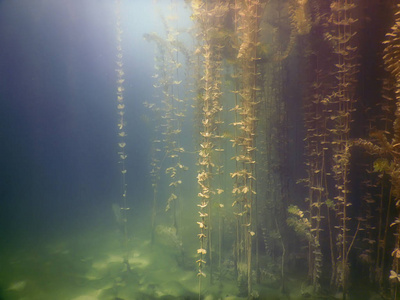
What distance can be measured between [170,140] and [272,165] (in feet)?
11.9

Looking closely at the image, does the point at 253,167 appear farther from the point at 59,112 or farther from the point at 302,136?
the point at 59,112

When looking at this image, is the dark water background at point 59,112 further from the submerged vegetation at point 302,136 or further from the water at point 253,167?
the submerged vegetation at point 302,136

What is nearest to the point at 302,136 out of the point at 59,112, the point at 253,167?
the point at 253,167

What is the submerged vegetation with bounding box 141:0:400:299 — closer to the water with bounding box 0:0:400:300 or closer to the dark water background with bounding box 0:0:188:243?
the water with bounding box 0:0:400:300

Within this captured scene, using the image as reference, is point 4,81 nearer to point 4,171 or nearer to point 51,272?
point 4,171

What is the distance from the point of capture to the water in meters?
4.88

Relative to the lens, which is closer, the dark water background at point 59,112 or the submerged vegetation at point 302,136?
the submerged vegetation at point 302,136

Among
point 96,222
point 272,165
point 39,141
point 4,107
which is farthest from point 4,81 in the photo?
point 272,165

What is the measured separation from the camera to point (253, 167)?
5172mm

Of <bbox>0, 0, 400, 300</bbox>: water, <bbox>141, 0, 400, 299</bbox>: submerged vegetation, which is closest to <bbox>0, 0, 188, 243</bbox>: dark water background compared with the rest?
<bbox>0, 0, 400, 300</bbox>: water

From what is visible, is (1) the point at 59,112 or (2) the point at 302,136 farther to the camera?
(1) the point at 59,112

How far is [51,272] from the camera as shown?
7.84 meters

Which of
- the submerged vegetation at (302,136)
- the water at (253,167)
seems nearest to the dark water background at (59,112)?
the water at (253,167)

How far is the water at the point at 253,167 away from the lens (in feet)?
16.0
